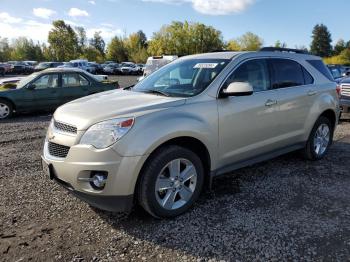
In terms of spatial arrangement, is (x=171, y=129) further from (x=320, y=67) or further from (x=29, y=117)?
(x=29, y=117)

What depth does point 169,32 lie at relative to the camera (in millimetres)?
85312

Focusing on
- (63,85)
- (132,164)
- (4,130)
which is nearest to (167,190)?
(132,164)

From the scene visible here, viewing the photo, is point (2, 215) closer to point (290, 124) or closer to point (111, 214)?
point (111, 214)

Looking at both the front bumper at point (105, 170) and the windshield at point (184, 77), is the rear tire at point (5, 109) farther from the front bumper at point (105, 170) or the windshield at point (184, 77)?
the front bumper at point (105, 170)

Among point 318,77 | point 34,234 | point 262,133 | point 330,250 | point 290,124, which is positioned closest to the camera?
point 330,250

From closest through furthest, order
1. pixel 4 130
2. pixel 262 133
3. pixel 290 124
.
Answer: pixel 262 133 → pixel 290 124 → pixel 4 130

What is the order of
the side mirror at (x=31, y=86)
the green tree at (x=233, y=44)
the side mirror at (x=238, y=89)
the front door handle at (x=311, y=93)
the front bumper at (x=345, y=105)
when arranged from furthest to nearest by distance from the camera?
the green tree at (x=233, y=44)
the side mirror at (x=31, y=86)
the front bumper at (x=345, y=105)
the front door handle at (x=311, y=93)
the side mirror at (x=238, y=89)

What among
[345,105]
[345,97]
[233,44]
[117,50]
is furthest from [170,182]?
[233,44]

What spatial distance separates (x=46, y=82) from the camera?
11516mm

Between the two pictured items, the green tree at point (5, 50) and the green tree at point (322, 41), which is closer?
the green tree at point (5, 50)

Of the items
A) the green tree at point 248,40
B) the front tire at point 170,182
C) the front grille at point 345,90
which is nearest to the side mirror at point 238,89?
the front tire at point 170,182

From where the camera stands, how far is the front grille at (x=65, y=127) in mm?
3666

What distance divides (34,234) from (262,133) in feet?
9.84

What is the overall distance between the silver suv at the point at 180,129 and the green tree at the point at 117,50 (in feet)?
303
